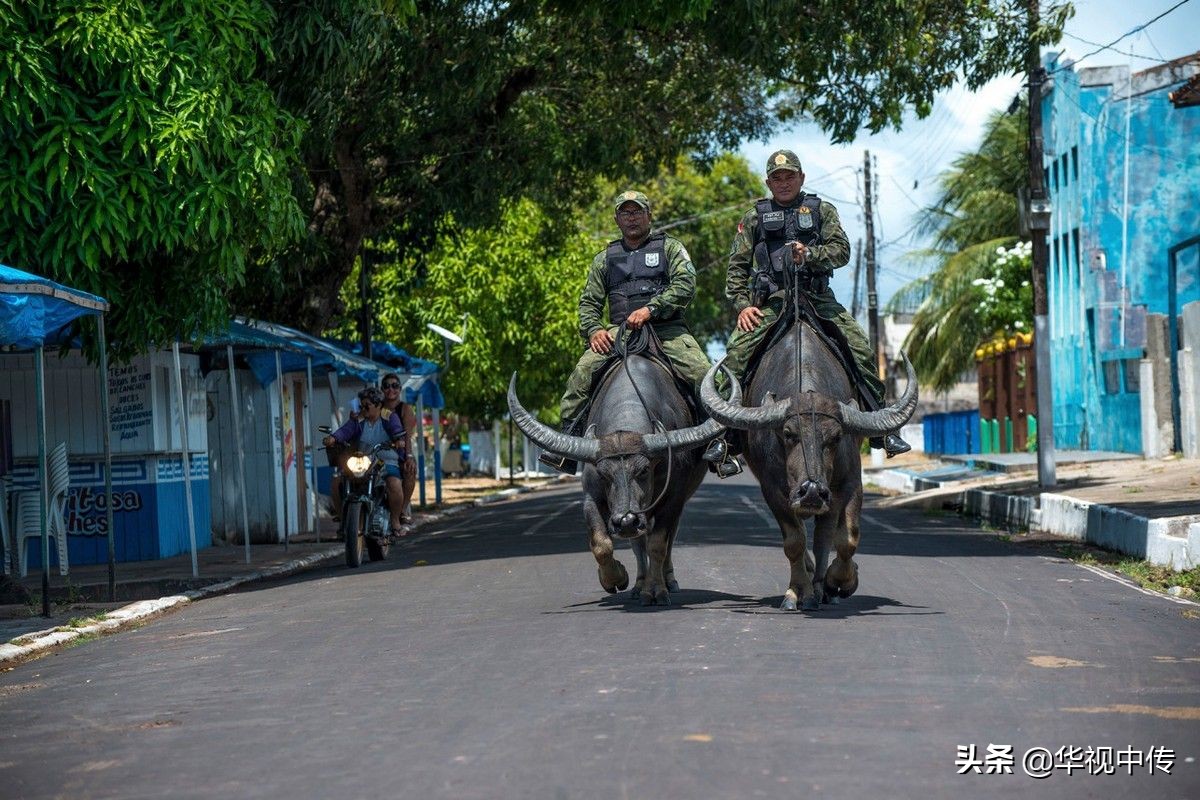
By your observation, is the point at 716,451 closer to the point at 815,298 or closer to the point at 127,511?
the point at 815,298

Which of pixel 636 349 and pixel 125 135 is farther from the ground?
pixel 125 135

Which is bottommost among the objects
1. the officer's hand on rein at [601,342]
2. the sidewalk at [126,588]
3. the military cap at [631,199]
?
the sidewalk at [126,588]

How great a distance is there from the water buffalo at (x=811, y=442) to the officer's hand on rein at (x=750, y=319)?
13.6 inches

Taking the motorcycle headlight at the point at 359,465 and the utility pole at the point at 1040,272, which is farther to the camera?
the utility pole at the point at 1040,272

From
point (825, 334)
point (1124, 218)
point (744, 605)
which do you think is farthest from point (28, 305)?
point (1124, 218)

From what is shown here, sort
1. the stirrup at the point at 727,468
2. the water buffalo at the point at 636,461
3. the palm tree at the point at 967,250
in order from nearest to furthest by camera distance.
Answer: the water buffalo at the point at 636,461 → the stirrup at the point at 727,468 → the palm tree at the point at 967,250

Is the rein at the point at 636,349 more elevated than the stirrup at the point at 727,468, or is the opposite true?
the rein at the point at 636,349

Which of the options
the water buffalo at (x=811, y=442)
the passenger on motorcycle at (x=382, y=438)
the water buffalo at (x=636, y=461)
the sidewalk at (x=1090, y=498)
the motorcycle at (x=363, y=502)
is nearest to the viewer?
the water buffalo at (x=811, y=442)

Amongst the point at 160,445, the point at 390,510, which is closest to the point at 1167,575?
the point at 390,510

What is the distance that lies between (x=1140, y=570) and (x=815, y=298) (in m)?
5.07

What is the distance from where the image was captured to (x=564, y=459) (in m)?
12.1

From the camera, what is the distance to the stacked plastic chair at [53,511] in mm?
16703

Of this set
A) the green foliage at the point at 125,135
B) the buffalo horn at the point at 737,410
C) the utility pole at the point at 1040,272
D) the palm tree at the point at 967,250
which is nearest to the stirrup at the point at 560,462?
the buffalo horn at the point at 737,410

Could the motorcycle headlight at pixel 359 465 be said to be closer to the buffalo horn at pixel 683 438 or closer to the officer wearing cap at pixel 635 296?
the officer wearing cap at pixel 635 296
